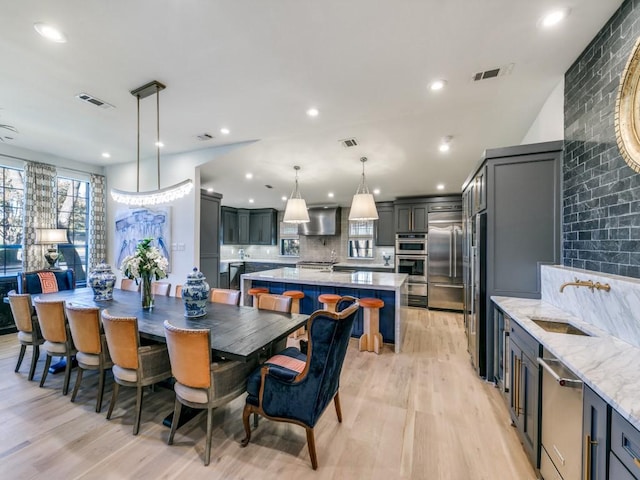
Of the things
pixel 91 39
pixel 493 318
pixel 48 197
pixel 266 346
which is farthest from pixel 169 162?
pixel 493 318

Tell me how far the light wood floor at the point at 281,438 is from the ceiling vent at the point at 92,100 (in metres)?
2.95

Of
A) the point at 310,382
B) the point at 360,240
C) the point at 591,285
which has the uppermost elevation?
the point at 360,240

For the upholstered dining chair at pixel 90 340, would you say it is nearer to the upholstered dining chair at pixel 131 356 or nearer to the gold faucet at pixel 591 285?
the upholstered dining chair at pixel 131 356

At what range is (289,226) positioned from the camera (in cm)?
872

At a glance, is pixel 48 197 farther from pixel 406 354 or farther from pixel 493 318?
pixel 493 318

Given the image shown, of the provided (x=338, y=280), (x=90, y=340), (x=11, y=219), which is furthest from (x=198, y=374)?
(x=11, y=219)

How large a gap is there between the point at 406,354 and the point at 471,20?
3470 mm

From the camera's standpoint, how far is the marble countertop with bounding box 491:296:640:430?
98 cm

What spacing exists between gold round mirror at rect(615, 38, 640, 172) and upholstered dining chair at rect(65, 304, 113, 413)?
391cm

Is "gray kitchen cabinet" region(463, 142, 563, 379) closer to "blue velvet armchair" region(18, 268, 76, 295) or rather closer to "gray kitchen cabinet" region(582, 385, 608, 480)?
"gray kitchen cabinet" region(582, 385, 608, 480)

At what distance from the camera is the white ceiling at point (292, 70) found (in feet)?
5.68

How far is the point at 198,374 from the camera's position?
179 centimetres

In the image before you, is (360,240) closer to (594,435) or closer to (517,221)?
(517,221)

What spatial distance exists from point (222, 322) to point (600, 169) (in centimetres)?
312
